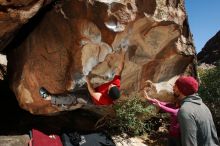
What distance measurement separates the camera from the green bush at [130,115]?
332 inches

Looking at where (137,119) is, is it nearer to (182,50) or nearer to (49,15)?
(182,50)

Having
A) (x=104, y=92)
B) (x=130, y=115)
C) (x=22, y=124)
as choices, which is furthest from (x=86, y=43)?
(x=22, y=124)

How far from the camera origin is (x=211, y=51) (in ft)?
71.7

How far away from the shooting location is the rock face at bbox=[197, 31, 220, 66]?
2103 cm

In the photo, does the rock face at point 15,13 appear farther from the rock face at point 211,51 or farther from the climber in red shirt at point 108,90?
the rock face at point 211,51

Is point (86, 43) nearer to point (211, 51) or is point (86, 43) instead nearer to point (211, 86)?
point (211, 86)

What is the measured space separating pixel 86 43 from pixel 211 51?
1601 cm

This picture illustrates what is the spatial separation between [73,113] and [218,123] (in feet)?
15.2

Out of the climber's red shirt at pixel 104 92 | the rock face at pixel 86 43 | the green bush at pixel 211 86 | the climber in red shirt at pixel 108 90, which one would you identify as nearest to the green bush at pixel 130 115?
the rock face at pixel 86 43

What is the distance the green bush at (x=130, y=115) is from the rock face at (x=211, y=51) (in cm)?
1290

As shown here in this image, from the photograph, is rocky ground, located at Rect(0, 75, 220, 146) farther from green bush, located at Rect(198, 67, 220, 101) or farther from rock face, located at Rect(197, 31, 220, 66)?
rock face, located at Rect(197, 31, 220, 66)

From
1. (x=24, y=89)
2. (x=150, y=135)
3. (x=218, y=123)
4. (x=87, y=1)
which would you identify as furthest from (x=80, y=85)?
(x=218, y=123)

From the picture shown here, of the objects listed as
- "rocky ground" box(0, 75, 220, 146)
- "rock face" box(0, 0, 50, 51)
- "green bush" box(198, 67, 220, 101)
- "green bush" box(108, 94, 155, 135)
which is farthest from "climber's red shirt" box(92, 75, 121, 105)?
"green bush" box(198, 67, 220, 101)

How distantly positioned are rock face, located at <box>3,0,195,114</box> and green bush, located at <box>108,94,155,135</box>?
495 mm
